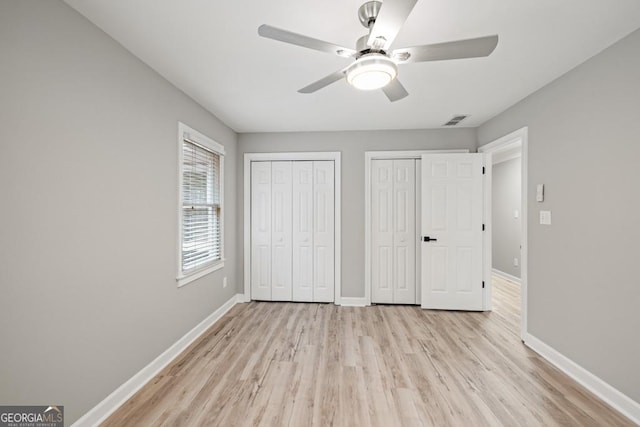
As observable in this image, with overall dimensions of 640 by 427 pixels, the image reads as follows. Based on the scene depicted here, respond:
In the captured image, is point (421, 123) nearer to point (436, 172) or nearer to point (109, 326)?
point (436, 172)

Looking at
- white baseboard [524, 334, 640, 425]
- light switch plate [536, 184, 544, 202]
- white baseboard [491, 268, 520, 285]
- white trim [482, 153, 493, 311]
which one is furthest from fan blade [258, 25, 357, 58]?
white baseboard [491, 268, 520, 285]

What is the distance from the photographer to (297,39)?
4.14ft

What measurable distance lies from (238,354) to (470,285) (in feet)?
9.72

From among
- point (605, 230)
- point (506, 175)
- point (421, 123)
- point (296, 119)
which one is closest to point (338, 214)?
point (296, 119)

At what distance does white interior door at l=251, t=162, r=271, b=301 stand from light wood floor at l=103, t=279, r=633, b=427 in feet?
2.70

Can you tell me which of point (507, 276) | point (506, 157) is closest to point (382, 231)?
point (507, 276)

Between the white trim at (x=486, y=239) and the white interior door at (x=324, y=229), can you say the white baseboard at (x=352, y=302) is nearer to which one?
the white interior door at (x=324, y=229)

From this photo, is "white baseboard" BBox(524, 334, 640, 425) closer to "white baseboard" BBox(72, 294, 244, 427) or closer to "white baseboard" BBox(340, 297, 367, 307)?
"white baseboard" BBox(340, 297, 367, 307)

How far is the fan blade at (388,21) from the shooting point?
104 centimetres

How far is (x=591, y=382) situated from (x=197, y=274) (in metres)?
3.45

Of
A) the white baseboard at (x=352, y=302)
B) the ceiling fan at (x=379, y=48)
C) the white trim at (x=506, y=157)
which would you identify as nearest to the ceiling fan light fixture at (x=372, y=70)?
the ceiling fan at (x=379, y=48)

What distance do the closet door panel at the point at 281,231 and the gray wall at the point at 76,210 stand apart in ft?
5.65

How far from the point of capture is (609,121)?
1893mm

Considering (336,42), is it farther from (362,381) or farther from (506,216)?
(506,216)
